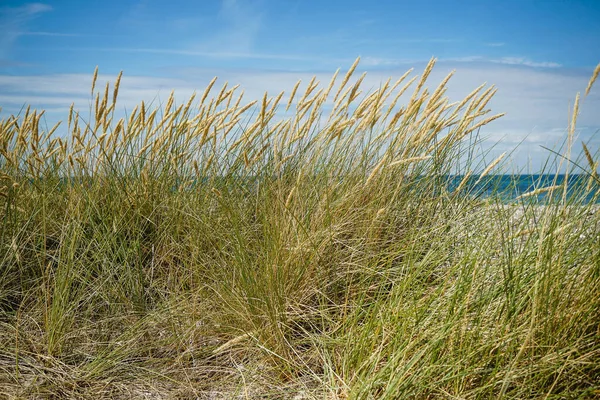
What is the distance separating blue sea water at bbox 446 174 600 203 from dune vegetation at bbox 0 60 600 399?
0.03 m

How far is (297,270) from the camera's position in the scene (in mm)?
2229

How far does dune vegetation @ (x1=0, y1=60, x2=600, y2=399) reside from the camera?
1.58 metres

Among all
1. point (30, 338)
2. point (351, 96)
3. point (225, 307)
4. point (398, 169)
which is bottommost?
point (30, 338)

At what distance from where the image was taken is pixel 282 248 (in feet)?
7.32

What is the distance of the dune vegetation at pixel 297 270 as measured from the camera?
5.19 feet

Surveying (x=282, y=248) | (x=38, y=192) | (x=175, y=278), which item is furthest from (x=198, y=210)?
(x=38, y=192)

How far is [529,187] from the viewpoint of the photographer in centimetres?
216

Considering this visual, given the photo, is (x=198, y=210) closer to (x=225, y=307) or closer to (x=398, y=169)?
(x=225, y=307)

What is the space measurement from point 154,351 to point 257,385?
1.88ft

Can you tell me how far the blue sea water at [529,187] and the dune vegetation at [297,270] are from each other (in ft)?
0.09

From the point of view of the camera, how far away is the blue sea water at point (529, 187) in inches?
76.4

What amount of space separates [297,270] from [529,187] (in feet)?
3.22

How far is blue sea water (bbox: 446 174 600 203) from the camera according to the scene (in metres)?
1.94

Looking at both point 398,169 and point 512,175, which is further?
point 398,169
